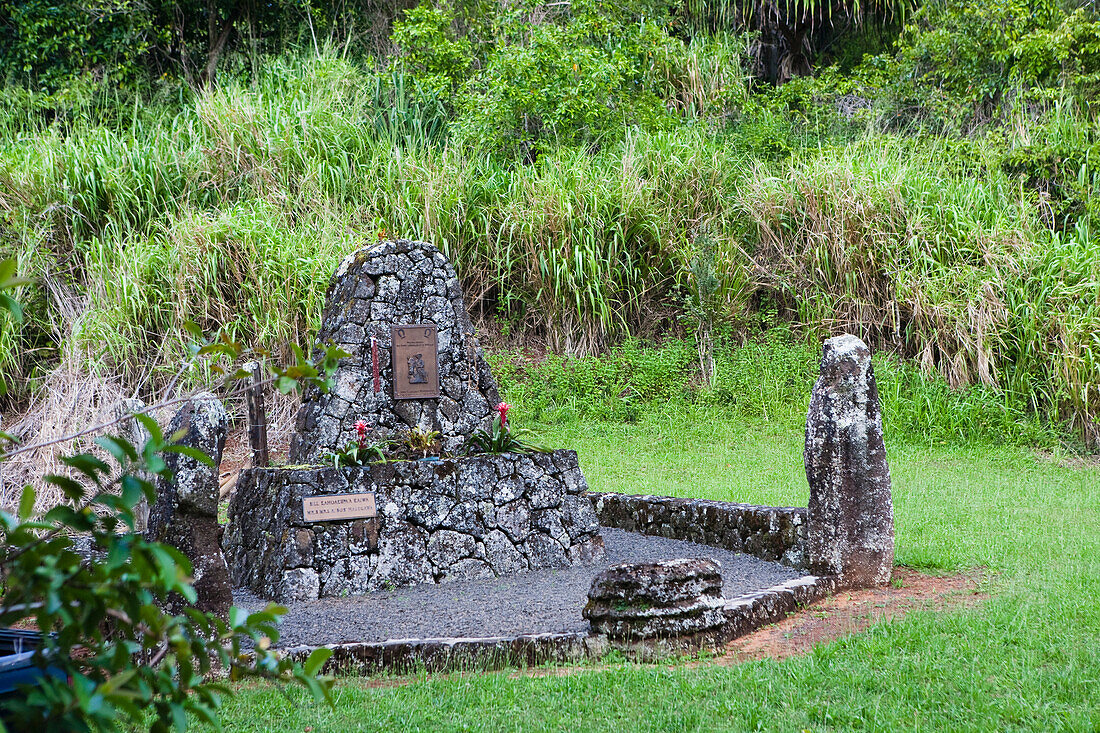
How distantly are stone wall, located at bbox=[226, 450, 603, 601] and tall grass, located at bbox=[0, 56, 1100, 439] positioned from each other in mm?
5313

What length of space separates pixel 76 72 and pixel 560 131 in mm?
8383

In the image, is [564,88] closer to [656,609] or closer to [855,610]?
[855,610]

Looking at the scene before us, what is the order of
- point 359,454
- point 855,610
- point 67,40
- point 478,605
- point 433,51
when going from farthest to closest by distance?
point 67,40, point 433,51, point 359,454, point 478,605, point 855,610

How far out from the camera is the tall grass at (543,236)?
12.1 m

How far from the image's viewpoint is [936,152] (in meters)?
14.8

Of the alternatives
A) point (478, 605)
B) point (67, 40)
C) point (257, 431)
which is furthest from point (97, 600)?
point (67, 40)

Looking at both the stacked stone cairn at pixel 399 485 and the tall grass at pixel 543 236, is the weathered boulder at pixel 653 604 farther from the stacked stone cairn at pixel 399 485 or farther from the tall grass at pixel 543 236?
the tall grass at pixel 543 236

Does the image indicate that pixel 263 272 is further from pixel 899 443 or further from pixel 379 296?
pixel 899 443

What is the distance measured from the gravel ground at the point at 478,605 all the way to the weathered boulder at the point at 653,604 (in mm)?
404

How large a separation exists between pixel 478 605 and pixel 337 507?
4.21 ft

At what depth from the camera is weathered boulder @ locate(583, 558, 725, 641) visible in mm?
4906

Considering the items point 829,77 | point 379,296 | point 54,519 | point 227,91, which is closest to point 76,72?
point 227,91

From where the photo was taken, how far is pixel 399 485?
7.02 m

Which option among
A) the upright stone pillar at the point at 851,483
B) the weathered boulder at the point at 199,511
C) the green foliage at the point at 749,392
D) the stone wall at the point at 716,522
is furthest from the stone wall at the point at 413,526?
the green foliage at the point at 749,392
